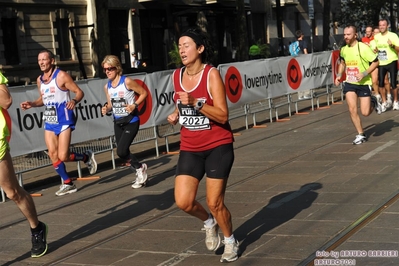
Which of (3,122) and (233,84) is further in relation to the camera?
(233,84)

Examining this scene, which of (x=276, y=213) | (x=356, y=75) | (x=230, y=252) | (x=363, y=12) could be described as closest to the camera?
(x=230, y=252)

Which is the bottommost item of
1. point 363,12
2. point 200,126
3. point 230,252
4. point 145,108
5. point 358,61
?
point 230,252

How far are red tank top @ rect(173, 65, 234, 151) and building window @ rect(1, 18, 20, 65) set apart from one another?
89.6 feet

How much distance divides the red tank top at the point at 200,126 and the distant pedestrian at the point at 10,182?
1627mm

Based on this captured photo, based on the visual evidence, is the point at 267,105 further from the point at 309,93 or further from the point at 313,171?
the point at 313,171

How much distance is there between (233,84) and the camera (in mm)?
16094

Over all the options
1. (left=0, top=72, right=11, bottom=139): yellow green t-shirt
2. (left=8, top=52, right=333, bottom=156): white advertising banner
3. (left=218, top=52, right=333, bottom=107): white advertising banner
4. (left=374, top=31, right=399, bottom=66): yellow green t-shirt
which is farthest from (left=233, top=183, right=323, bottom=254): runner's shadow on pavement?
(left=374, top=31, right=399, bottom=66): yellow green t-shirt

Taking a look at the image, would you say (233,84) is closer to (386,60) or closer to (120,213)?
(386,60)

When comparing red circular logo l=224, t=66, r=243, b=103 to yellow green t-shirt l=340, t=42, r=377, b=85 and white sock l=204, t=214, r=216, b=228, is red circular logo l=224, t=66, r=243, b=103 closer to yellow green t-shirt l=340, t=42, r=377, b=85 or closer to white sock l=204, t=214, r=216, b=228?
yellow green t-shirt l=340, t=42, r=377, b=85

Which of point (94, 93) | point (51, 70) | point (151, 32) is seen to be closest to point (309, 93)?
point (94, 93)

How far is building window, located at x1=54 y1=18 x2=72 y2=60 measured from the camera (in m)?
35.2

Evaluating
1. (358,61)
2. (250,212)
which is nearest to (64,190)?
(250,212)

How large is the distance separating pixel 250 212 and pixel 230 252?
1.94 meters

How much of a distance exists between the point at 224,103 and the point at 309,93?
14357mm
